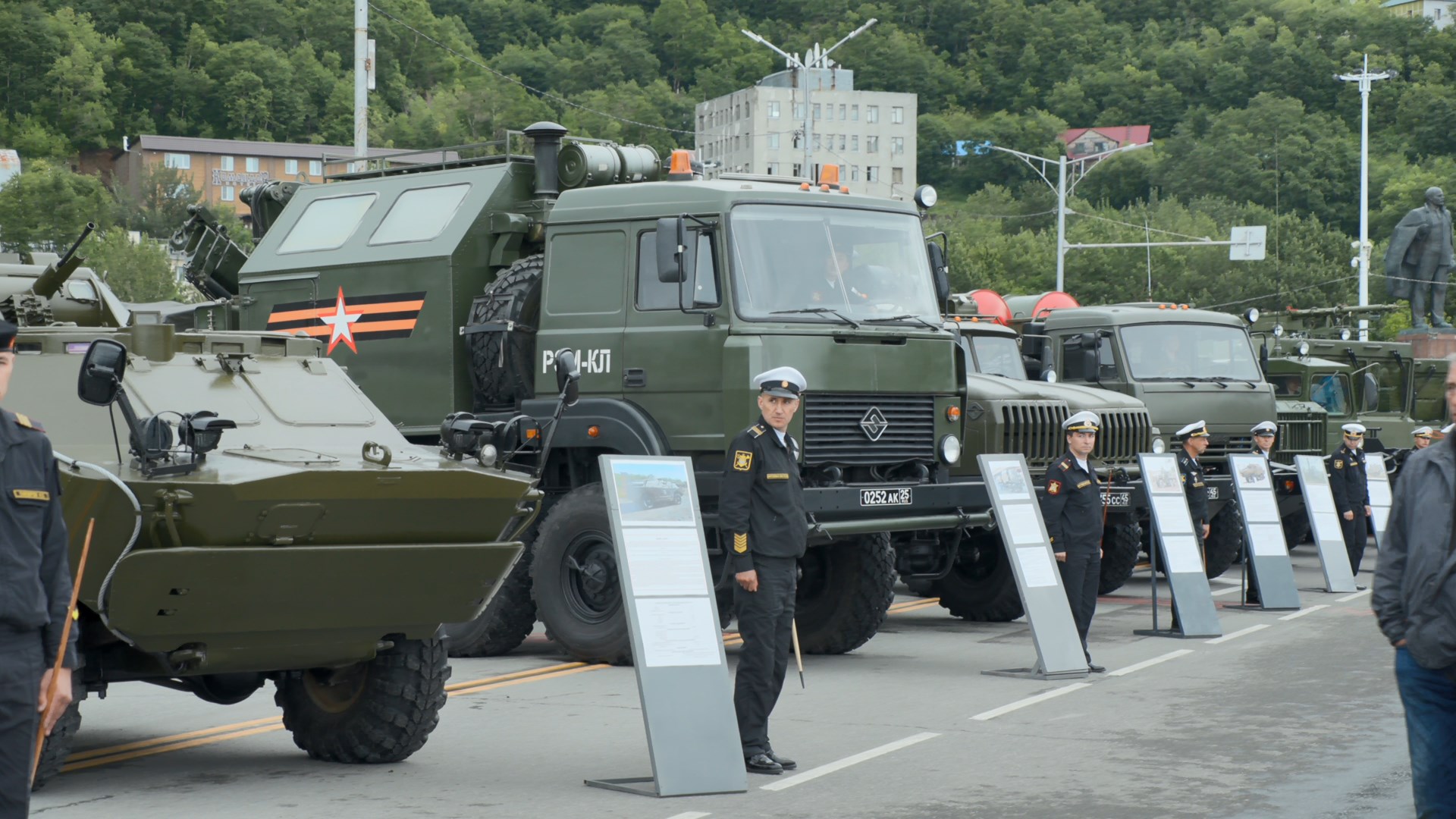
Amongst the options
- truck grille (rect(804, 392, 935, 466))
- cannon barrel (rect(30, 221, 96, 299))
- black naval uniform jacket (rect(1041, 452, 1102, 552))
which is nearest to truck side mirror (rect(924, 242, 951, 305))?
truck grille (rect(804, 392, 935, 466))

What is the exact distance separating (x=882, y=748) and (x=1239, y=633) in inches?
260

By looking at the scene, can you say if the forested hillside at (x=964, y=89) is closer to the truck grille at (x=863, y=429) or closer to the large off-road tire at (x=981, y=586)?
the large off-road tire at (x=981, y=586)

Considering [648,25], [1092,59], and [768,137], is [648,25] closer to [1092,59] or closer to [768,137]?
[768,137]

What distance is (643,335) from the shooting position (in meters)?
12.8

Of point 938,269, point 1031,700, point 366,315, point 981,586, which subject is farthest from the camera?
point 981,586

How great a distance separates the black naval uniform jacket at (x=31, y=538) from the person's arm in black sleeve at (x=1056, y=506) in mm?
8250

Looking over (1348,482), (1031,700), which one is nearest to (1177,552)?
(1031,700)

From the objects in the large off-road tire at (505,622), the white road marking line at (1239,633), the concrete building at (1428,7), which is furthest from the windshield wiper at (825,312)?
the concrete building at (1428,7)

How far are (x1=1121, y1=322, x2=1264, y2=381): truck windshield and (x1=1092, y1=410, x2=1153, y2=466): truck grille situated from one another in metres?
1.80

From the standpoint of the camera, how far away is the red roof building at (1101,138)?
129 meters

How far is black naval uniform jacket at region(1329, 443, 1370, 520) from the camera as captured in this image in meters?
20.3

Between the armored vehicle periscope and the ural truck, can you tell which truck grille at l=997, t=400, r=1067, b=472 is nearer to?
the ural truck

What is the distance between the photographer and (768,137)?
129875 millimetres

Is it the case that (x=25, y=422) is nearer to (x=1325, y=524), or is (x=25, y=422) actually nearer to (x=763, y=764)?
(x=763, y=764)
